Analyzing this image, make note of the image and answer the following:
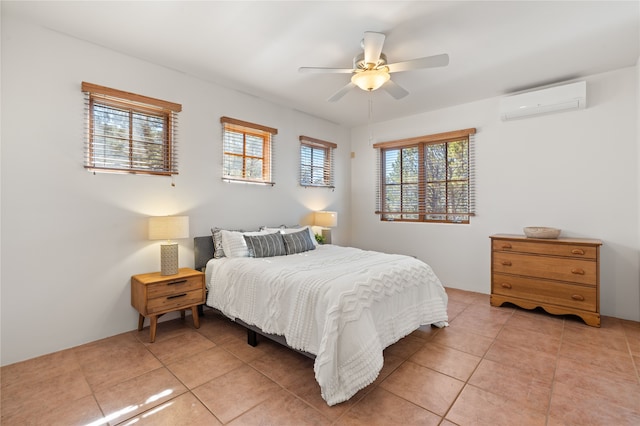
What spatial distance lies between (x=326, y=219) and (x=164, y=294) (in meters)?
2.56

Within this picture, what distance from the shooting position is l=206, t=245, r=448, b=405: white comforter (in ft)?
6.22

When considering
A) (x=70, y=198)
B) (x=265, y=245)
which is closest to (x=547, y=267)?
(x=265, y=245)

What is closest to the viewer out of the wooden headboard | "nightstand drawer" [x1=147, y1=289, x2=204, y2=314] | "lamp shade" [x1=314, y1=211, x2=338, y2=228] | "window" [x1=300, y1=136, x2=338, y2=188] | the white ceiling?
the white ceiling

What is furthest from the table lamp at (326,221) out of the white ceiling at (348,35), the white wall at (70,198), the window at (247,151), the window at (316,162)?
the white ceiling at (348,35)

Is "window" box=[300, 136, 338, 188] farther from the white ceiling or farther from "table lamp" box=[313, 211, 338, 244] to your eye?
the white ceiling

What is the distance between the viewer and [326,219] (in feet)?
15.3

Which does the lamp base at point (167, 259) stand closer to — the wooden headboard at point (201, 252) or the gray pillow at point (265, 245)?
the wooden headboard at point (201, 252)

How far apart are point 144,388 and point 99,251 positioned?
1.45 metres

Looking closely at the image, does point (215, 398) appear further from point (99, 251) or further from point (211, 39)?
point (211, 39)

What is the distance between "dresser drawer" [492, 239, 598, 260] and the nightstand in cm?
356

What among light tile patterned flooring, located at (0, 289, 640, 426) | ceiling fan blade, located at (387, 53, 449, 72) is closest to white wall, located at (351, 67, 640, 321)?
light tile patterned flooring, located at (0, 289, 640, 426)

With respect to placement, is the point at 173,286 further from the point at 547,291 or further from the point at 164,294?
the point at 547,291

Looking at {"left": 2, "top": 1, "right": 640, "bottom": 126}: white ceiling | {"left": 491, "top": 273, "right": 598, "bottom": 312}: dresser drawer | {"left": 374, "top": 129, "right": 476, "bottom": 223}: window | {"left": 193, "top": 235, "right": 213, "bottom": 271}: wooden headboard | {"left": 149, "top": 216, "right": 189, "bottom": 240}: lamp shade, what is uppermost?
{"left": 2, "top": 1, "right": 640, "bottom": 126}: white ceiling

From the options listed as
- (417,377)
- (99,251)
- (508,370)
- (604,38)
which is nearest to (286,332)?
(417,377)
